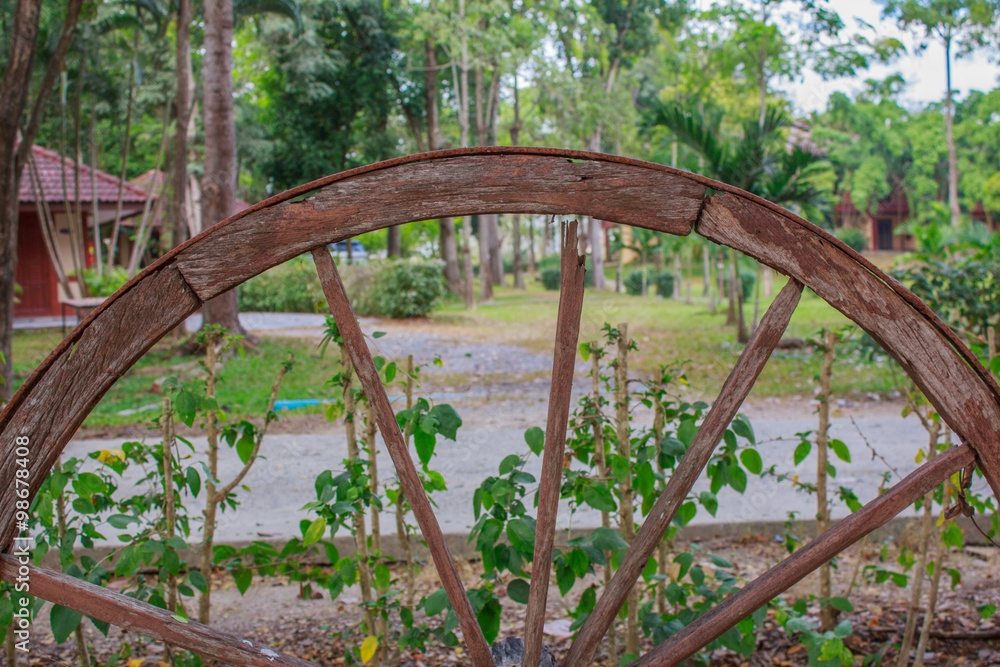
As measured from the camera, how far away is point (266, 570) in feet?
8.16

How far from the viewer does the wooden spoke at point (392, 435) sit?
161cm

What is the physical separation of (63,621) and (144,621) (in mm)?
278

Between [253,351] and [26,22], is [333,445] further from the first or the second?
[253,351]

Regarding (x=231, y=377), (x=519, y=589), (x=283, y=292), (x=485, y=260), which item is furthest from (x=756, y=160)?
(x=283, y=292)

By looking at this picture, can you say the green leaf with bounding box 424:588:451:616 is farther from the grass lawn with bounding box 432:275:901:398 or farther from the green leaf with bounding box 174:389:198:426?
the grass lawn with bounding box 432:275:901:398

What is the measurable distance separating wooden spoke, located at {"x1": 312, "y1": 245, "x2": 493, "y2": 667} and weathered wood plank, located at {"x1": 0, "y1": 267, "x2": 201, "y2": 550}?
32 centimetres

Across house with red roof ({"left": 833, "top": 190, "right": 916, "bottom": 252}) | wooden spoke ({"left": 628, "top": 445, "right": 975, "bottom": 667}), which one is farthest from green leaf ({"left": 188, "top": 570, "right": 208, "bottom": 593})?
house with red roof ({"left": 833, "top": 190, "right": 916, "bottom": 252})

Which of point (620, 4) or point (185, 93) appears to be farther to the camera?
point (620, 4)

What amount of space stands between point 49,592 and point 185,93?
31.9ft

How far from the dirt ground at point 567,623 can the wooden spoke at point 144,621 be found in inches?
27.9

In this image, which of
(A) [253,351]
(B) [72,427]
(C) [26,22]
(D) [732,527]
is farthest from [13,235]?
(A) [253,351]

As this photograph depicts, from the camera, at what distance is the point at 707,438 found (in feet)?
5.32
